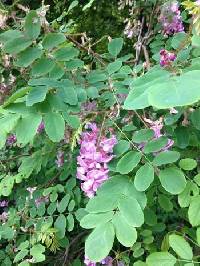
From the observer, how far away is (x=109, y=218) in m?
0.87

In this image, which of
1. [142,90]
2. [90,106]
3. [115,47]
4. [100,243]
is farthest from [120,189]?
[115,47]

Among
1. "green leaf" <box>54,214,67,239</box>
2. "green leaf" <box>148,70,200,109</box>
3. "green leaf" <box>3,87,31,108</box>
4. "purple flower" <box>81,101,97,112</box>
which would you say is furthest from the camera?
"green leaf" <box>54,214,67,239</box>

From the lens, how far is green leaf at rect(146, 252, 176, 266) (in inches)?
36.7

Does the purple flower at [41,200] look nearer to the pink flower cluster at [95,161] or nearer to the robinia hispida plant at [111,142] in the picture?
the robinia hispida plant at [111,142]

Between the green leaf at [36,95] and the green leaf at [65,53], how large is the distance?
0.20 metres

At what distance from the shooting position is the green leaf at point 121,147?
3.29 feet

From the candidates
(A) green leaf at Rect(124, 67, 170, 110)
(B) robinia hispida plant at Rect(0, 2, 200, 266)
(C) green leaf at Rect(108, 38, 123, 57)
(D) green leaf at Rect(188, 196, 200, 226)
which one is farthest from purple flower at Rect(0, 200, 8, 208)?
(A) green leaf at Rect(124, 67, 170, 110)

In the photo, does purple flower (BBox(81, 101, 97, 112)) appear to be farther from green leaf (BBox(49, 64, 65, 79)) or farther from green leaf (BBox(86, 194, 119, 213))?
green leaf (BBox(86, 194, 119, 213))

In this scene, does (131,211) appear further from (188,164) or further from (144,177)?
(188,164)

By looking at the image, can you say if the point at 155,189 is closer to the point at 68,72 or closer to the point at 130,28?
the point at 68,72

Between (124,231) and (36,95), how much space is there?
1.01 ft

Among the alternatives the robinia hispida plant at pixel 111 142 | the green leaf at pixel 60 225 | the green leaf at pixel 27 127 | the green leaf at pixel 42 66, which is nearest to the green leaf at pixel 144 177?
the robinia hispida plant at pixel 111 142

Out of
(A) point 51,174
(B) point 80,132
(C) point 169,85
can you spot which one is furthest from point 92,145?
(A) point 51,174

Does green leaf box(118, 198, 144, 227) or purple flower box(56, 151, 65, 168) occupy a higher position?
green leaf box(118, 198, 144, 227)
